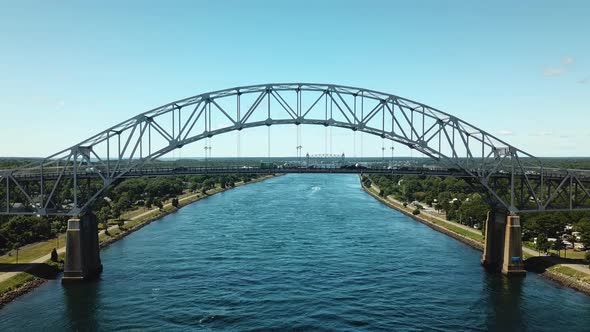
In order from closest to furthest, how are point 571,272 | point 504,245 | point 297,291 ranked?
point 297,291 < point 571,272 < point 504,245

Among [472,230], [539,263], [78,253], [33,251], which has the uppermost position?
[78,253]

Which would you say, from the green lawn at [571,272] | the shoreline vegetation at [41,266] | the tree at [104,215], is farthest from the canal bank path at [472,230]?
the tree at [104,215]

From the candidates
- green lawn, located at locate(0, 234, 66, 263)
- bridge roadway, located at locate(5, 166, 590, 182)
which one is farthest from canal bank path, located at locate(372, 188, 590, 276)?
green lawn, located at locate(0, 234, 66, 263)

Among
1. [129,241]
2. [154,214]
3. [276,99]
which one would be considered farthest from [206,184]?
[276,99]

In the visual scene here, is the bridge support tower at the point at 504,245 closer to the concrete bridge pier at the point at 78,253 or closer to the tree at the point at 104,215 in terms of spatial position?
the concrete bridge pier at the point at 78,253

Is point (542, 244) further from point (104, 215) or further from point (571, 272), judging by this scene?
point (104, 215)

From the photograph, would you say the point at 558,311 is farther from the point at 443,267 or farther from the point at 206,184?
the point at 206,184

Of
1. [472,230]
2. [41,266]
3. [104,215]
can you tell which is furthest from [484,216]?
[104,215]
